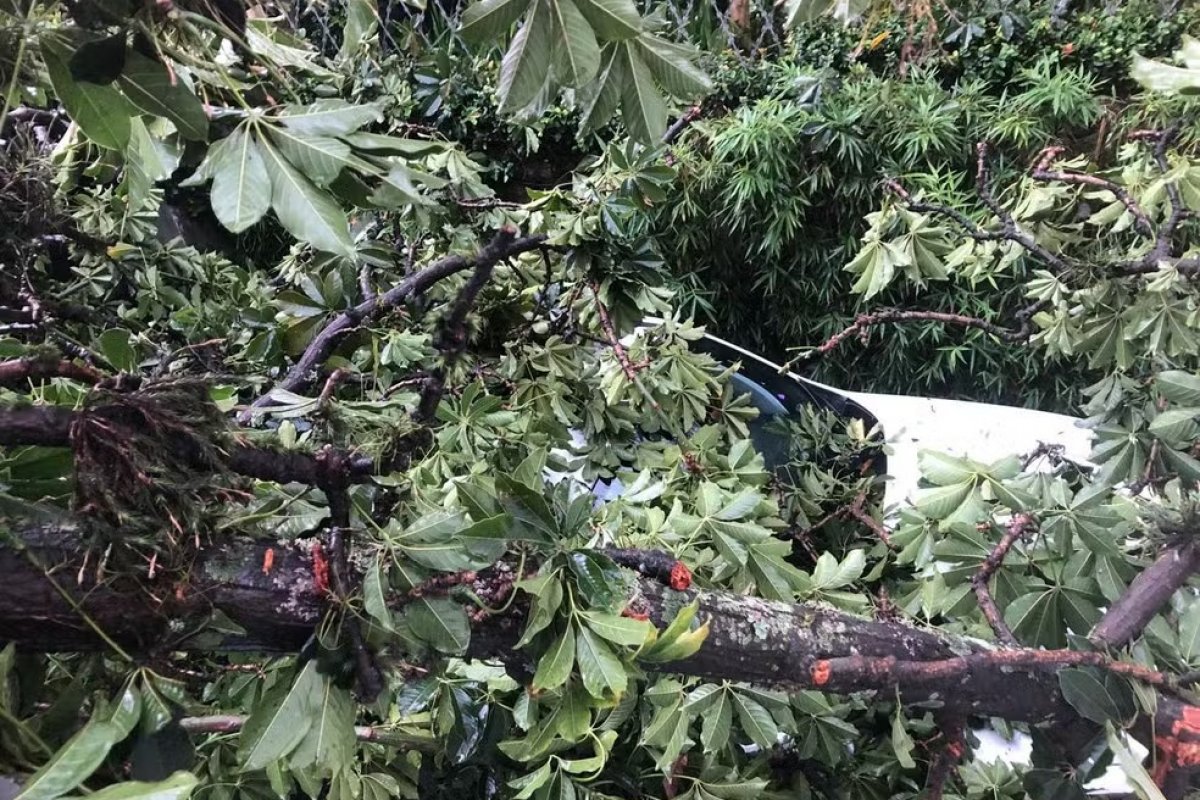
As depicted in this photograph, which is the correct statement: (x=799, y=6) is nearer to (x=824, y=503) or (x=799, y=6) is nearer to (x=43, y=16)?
(x=43, y=16)

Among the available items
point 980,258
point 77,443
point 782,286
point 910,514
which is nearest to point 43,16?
point 77,443

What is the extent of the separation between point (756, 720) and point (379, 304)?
492 mm

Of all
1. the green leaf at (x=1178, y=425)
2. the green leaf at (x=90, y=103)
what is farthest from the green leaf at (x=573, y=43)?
the green leaf at (x=1178, y=425)

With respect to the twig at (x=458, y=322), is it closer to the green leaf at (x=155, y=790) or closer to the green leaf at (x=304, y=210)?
the green leaf at (x=304, y=210)

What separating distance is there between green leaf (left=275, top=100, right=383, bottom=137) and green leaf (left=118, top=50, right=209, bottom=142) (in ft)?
0.13

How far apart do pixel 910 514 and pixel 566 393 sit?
0.44 m

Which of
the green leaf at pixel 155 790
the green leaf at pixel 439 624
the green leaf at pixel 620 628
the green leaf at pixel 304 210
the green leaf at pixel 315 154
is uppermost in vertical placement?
the green leaf at pixel 315 154

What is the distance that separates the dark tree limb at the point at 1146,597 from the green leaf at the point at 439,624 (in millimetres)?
478

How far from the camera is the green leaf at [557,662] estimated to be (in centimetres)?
37

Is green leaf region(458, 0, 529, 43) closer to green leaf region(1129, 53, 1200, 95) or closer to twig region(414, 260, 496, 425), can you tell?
twig region(414, 260, 496, 425)

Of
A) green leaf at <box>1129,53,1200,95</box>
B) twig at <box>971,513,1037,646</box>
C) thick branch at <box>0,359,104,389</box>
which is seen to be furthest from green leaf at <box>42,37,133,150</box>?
twig at <box>971,513,1037,646</box>

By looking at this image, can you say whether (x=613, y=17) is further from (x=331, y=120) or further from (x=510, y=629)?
(x=510, y=629)

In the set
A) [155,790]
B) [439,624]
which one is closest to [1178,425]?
[439,624]

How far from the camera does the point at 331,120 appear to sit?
353mm
